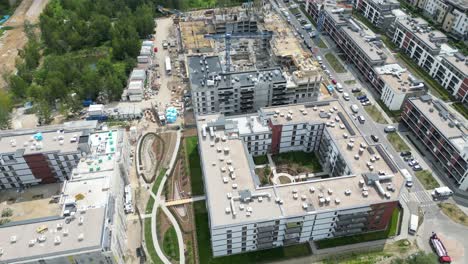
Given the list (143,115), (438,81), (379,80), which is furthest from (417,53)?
(143,115)

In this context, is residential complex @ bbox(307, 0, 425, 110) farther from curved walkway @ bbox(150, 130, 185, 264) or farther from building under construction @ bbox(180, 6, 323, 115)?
curved walkway @ bbox(150, 130, 185, 264)

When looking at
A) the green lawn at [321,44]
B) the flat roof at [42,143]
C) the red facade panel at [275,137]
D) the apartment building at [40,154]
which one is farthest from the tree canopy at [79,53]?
the green lawn at [321,44]

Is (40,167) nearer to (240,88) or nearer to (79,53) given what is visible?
(240,88)

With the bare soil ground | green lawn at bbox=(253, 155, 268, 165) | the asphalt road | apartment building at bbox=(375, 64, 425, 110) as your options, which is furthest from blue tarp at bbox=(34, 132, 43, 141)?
apartment building at bbox=(375, 64, 425, 110)

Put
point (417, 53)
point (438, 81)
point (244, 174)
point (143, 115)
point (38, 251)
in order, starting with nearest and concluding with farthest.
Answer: point (38, 251) < point (244, 174) < point (143, 115) < point (438, 81) < point (417, 53)

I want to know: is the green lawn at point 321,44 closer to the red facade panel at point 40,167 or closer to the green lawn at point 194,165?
the green lawn at point 194,165

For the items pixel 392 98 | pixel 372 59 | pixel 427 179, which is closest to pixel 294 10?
pixel 372 59

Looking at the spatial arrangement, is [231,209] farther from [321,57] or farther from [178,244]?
[321,57]
